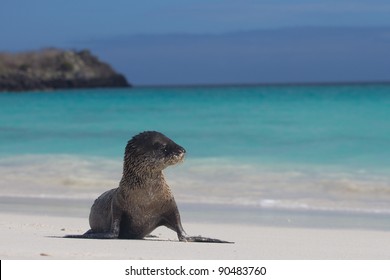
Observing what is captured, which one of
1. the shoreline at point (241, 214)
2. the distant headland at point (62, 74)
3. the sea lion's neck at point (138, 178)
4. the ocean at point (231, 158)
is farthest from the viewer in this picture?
the distant headland at point (62, 74)

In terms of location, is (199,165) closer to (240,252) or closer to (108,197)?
(108,197)

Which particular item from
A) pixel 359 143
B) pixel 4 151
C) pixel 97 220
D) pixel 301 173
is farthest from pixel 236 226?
pixel 359 143

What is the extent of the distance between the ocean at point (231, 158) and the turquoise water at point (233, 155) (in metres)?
0.02

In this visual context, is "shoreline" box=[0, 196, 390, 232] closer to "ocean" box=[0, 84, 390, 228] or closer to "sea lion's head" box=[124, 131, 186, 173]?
"ocean" box=[0, 84, 390, 228]

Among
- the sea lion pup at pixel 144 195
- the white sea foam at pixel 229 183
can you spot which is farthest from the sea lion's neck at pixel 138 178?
the white sea foam at pixel 229 183

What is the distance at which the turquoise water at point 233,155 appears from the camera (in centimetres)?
1438

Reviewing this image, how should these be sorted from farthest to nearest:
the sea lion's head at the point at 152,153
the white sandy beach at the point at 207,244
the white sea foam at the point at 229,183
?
the white sea foam at the point at 229,183 → the sea lion's head at the point at 152,153 → the white sandy beach at the point at 207,244

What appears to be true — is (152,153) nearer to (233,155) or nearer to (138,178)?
(138,178)

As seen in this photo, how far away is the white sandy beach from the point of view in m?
7.19

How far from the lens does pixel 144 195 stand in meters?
8.27

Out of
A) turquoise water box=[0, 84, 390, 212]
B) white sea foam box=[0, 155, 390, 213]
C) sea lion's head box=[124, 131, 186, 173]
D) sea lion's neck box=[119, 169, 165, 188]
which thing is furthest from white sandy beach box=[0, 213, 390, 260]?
turquoise water box=[0, 84, 390, 212]

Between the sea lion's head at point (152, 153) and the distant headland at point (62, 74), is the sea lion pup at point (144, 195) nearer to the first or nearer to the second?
the sea lion's head at point (152, 153)

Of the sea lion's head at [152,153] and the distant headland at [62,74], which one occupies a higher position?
the distant headland at [62,74]

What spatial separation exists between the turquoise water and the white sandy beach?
308 cm
